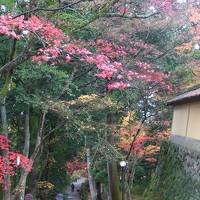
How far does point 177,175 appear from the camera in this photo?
1328 centimetres

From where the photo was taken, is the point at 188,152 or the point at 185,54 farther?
the point at 185,54

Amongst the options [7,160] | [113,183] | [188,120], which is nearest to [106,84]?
[188,120]

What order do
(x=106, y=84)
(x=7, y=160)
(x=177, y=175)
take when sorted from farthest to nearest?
(x=106, y=84) → (x=7, y=160) → (x=177, y=175)

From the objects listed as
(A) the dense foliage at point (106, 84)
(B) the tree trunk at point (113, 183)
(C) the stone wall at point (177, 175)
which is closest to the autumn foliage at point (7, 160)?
(A) the dense foliage at point (106, 84)

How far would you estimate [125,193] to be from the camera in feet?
66.8

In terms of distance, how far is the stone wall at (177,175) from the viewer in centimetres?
1109

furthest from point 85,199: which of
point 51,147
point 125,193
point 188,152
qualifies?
point 188,152

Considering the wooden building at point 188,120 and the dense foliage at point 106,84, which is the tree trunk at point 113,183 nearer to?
the dense foliage at point 106,84

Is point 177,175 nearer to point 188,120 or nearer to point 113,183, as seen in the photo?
point 188,120

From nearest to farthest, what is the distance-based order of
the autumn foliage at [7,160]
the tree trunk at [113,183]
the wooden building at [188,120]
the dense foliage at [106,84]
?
the wooden building at [188,120], the autumn foliage at [7,160], the dense foliage at [106,84], the tree trunk at [113,183]

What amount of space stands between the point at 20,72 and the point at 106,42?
3.67m

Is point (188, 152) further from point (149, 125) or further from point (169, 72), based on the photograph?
point (149, 125)

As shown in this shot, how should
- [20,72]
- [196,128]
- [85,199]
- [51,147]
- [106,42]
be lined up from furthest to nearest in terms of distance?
[85,199]
[51,147]
[106,42]
[20,72]
[196,128]

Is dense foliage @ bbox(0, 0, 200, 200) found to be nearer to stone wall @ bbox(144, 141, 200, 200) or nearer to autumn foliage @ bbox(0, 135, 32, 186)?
autumn foliage @ bbox(0, 135, 32, 186)
